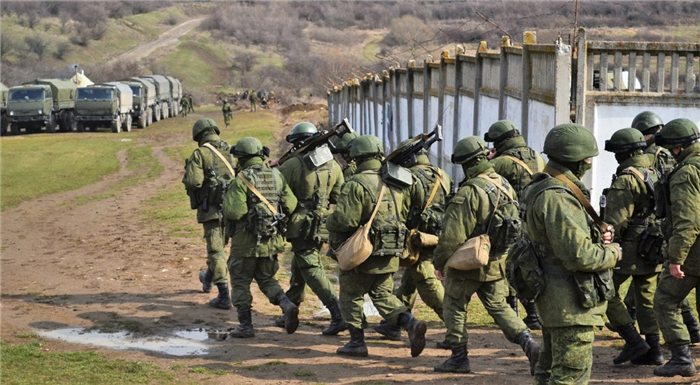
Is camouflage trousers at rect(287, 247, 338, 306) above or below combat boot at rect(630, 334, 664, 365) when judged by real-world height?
above

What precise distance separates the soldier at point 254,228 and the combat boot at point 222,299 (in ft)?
4.44

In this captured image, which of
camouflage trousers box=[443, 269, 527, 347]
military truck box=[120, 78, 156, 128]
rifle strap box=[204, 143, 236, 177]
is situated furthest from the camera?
military truck box=[120, 78, 156, 128]

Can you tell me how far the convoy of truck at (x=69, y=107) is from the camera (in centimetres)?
4166

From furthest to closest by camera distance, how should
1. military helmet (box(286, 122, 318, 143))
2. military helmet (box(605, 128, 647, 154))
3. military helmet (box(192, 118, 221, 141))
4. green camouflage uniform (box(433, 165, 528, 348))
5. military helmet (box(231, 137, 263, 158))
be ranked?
military helmet (box(192, 118, 221, 141)), military helmet (box(286, 122, 318, 143)), military helmet (box(231, 137, 263, 158)), military helmet (box(605, 128, 647, 154)), green camouflage uniform (box(433, 165, 528, 348))

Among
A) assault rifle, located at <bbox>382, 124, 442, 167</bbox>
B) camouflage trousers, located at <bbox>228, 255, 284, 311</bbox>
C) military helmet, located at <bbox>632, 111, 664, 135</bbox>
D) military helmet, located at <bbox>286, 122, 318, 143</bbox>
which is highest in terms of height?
military helmet, located at <bbox>632, 111, 664, 135</bbox>

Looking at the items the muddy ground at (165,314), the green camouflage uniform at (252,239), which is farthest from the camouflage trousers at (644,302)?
the green camouflage uniform at (252,239)

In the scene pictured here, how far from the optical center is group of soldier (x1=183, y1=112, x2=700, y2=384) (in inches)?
223

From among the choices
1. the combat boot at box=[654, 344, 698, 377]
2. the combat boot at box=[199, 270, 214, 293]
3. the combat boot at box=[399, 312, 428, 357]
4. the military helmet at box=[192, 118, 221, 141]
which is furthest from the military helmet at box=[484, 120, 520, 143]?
the combat boot at box=[199, 270, 214, 293]

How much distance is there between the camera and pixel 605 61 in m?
12.1

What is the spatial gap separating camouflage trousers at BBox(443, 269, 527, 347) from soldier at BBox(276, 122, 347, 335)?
2.00 m

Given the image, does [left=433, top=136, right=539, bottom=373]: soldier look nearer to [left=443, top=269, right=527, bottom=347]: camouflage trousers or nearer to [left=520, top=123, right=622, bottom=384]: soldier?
[left=443, top=269, right=527, bottom=347]: camouflage trousers

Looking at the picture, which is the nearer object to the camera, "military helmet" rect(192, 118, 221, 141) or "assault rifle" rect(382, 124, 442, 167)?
"assault rifle" rect(382, 124, 442, 167)

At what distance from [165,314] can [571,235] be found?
6.10m

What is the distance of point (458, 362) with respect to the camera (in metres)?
7.64
